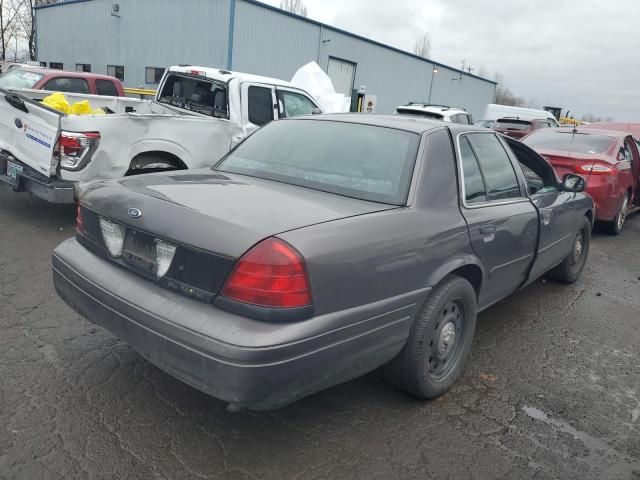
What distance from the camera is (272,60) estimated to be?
20375 millimetres

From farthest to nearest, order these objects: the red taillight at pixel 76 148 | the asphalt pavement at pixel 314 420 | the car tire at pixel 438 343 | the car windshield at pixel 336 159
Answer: the red taillight at pixel 76 148
the car windshield at pixel 336 159
the car tire at pixel 438 343
the asphalt pavement at pixel 314 420

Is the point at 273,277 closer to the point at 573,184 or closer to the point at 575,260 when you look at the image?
the point at 573,184

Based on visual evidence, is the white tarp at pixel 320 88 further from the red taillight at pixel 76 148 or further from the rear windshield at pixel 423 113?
the red taillight at pixel 76 148

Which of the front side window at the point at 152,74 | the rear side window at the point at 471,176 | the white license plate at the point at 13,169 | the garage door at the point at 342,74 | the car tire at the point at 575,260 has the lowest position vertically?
the car tire at the point at 575,260

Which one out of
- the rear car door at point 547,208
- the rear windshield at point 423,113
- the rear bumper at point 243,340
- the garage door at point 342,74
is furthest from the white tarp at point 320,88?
the rear bumper at point 243,340

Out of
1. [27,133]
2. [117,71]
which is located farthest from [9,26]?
[27,133]

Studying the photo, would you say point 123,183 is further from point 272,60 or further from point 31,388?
point 272,60

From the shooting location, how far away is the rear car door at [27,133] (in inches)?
210

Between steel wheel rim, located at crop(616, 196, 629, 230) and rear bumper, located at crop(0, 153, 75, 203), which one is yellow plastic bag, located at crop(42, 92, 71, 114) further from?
steel wheel rim, located at crop(616, 196, 629, 230)

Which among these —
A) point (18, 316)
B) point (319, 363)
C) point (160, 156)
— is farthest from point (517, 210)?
point (160, 156)

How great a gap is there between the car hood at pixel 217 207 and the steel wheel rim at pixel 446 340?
0.79 metres

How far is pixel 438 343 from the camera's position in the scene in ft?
10.2

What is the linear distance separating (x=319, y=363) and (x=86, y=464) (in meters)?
1.13

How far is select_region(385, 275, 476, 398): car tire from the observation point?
286 centimetres
